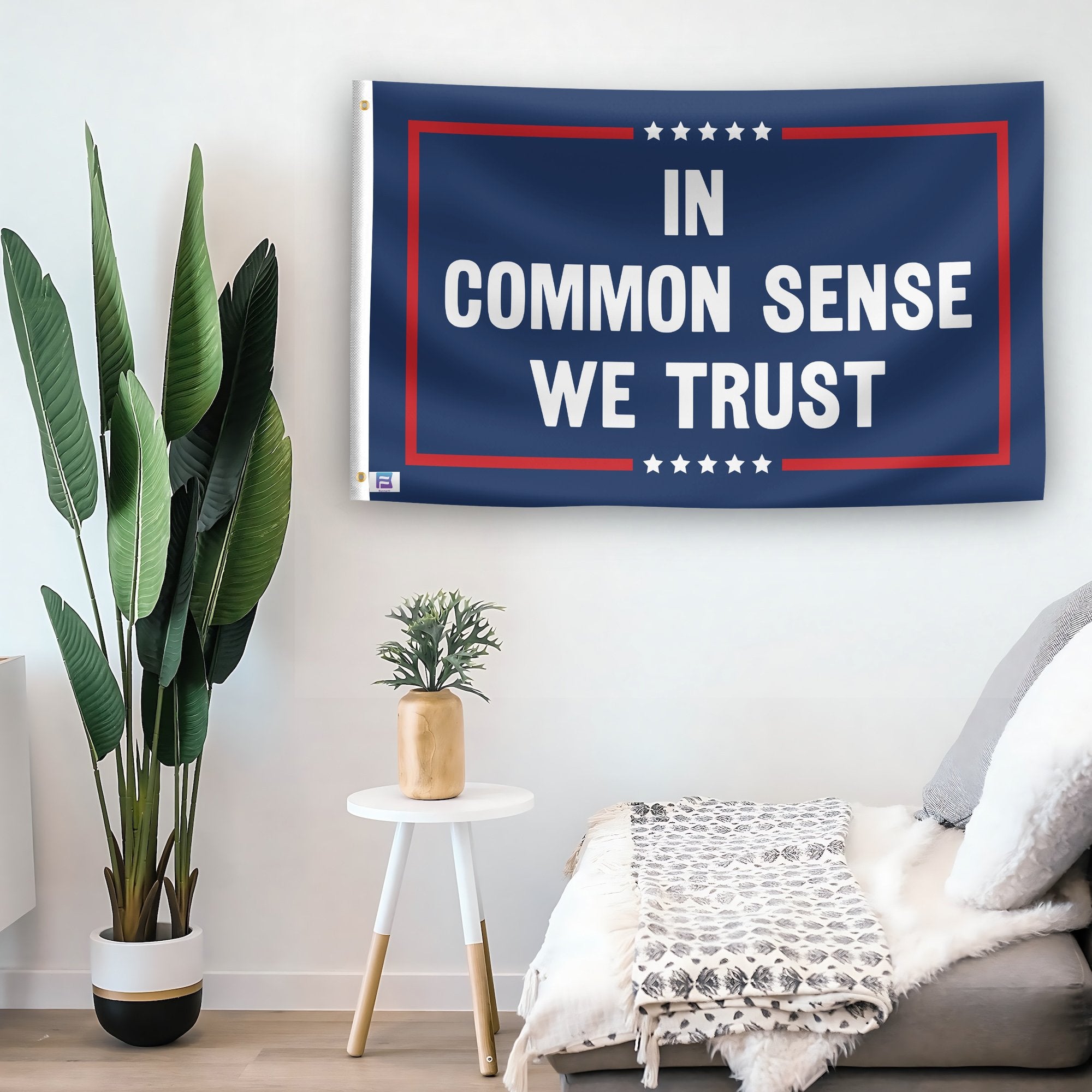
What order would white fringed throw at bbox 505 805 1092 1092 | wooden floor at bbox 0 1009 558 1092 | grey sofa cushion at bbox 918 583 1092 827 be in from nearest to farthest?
white fringed throw at bbox 505 805 1092 1092
grey sofa cushion at bbox 918 583 1092 827
wooden floor at bbox 0 1009 558 1092

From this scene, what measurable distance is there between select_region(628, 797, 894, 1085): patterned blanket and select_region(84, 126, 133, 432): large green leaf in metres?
1.32

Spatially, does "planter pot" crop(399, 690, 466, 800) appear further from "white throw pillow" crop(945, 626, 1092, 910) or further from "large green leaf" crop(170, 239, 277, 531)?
"white throw pillow" crop(945, 626, 1092, 910)

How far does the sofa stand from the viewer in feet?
4.15

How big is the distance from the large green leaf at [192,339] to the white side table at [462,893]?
78cm

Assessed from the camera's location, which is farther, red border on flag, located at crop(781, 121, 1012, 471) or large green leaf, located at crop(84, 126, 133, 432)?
red border on flag, located at crop(781, 121, 1012, 471)

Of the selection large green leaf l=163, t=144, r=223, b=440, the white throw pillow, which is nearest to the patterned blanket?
the white throw pillow

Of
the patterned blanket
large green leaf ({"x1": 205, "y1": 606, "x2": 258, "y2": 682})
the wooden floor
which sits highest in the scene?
large green leaf ({"x1": 205, "y1": 606, "x2": 258, "y2": 682})

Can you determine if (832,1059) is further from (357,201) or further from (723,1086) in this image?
(357,201)

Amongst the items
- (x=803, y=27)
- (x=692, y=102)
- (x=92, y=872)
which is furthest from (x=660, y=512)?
(x=92, y=872)

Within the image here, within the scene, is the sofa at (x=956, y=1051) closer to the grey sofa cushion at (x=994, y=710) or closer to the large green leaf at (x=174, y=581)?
the grey sofa cushion at (x=994, y=710)

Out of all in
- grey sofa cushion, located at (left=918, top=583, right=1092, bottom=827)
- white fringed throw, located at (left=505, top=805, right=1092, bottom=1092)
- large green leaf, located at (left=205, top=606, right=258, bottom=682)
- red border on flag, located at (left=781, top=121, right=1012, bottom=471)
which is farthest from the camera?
red border on flag, located at (left=781, top=121, right=1012, bottom=471)

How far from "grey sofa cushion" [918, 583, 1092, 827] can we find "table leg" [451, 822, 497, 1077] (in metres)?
0.81

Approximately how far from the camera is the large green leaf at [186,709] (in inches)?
81.0

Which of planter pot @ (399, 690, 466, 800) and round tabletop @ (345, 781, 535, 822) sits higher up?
planter pot @ (399, 690, 466, 800)
